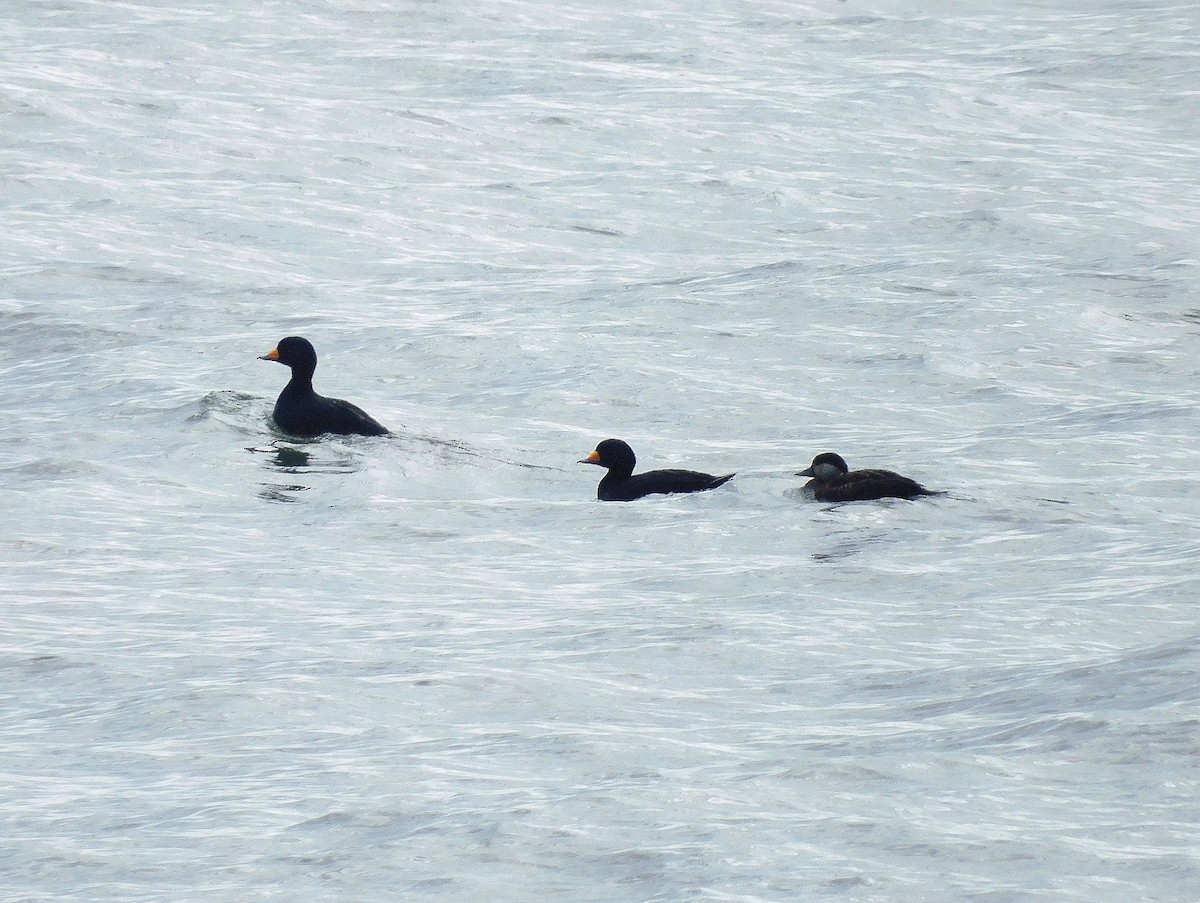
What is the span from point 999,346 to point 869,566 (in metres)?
6.66

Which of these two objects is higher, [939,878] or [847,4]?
[847,4]

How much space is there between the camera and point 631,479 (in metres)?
13.5

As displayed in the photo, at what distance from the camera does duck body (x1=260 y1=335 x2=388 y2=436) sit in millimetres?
15109

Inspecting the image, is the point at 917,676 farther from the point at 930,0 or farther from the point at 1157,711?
the point at 930,0

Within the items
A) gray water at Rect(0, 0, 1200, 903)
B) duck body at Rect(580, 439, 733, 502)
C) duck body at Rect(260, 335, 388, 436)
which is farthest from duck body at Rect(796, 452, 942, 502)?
duck body at Rect(260, 335, 388, 436)

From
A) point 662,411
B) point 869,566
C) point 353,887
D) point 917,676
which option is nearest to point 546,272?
point 662,411

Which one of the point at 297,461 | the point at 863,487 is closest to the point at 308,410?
the point at 297,461

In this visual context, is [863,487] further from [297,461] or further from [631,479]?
[297,461]

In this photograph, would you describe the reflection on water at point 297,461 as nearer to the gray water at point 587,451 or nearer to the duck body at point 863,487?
the gray water at point 587,451

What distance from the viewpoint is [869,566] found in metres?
11.3

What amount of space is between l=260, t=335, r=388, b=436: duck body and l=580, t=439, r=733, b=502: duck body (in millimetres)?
2125

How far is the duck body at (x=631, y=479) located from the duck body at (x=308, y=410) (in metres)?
2.12

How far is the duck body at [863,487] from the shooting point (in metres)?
12.7

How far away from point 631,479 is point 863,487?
169 centimetres
